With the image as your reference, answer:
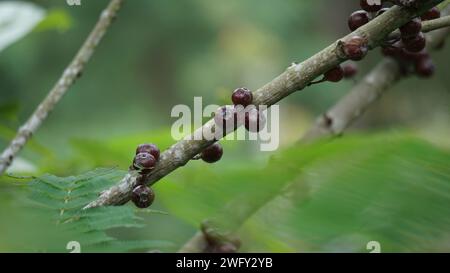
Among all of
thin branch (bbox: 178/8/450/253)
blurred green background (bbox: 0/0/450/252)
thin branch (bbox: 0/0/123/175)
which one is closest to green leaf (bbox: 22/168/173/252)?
blurred green background (bbox: 0/0/450/252)

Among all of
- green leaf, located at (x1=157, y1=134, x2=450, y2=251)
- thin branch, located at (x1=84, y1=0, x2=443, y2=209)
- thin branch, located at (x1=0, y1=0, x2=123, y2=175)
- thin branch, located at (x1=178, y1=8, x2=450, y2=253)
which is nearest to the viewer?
green leaf, located at (x1=157, y1=134, x2=450, y2=251)

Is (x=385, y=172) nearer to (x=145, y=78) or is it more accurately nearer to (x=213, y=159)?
(x=213, y=159)

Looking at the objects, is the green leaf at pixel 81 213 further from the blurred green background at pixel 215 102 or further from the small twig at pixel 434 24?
the small twig at pixel 434 24

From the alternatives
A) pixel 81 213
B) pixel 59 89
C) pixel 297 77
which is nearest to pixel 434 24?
pixel 297 77

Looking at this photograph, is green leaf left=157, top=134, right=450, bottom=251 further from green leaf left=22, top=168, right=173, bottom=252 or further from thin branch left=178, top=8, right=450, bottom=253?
thin branch left=178, top=8, right=450, bottom=253

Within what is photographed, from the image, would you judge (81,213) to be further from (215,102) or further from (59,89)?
(215,102)
